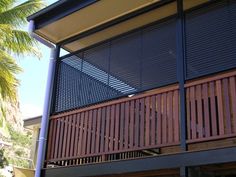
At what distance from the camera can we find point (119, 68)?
688 cm

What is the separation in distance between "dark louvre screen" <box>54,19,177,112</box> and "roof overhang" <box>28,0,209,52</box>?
1.40ft

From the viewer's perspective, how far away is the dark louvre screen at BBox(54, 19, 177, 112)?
631cm

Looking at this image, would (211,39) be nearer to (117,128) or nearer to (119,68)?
(119,68)

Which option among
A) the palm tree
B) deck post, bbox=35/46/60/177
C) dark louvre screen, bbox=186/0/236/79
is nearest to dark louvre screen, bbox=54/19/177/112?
deck post, bbox=35/46/60/177

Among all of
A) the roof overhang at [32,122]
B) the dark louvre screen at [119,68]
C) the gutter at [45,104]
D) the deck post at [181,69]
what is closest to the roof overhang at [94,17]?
the gutter at [45,104]

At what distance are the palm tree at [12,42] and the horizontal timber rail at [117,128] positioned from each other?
3516 mm

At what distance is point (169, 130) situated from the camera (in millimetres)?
5621

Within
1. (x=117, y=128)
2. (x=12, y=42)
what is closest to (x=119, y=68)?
(x=117, y=128)

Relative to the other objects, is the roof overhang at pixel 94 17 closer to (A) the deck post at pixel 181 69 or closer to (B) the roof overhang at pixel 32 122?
(A) the deck post at pixel 181 69

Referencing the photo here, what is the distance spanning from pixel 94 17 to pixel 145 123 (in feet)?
8.18

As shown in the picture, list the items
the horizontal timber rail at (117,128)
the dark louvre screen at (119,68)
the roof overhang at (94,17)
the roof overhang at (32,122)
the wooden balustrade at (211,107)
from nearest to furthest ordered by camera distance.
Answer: the wooden balustrade at (211,107) < the horizontal timber rail at (117,128) < the dark louvre screen at (119,68) < the roof overhang at (94,17) < the roof overhang at (32,122)

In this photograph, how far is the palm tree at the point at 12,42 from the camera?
10.4 metres

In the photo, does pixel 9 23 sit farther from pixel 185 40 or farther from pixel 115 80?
pixel 185 40

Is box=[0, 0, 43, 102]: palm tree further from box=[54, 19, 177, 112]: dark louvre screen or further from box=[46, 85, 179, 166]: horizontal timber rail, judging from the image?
box=[46, 85, 179, 166]: horizontal timber rail
